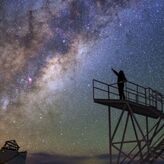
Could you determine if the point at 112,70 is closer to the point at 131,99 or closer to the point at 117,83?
the point at 117,83

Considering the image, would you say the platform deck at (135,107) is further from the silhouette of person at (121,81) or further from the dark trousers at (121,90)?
the silhouette of person at (121,81)

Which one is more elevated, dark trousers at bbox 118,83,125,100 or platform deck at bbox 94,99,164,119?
dark trousers at bbox 118,83,125,100

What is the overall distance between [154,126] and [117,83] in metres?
5.91

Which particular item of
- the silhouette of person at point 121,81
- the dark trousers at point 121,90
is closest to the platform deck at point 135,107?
the dark trousers at point 121,90

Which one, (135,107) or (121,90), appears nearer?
(121,90)

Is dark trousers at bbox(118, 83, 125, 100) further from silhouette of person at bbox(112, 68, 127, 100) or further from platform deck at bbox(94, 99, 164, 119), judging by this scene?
platform deck at bbox(94, 99, 164, 119)

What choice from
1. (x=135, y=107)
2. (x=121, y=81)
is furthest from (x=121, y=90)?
(x=135, y=107)

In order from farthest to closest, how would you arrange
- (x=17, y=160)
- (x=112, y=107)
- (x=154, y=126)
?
1. (x=17, y=160)
2. (x=154, y=126)
3. (x=112, y=107)

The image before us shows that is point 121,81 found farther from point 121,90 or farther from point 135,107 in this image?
point 135,107

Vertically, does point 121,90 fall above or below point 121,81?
below

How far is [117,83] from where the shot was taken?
26203 millimetres

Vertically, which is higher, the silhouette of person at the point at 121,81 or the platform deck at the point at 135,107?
the silhouette of person at the point at 121,81

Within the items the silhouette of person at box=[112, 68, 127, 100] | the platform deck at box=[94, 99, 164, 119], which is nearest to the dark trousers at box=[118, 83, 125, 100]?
the silhouette of person at box=[112, 68, 127, 100]

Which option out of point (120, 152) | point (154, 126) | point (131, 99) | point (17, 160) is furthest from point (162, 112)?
point (17, 160)
